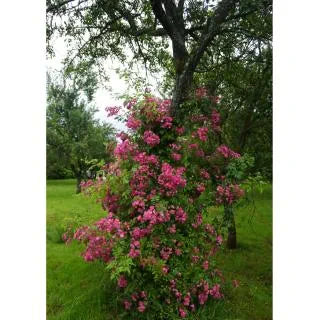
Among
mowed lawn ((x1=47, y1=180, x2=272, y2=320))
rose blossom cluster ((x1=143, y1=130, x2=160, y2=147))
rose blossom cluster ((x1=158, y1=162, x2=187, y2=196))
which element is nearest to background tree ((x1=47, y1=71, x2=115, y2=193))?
mowed lawn ((x1=47, y1=180, x2=272, y2=320))

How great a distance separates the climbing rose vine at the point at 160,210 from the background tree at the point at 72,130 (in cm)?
1096

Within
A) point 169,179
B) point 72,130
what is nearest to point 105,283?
point 169,179

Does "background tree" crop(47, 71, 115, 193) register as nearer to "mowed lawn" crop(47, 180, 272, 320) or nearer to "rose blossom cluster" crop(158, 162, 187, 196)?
"mowed lawn" crop(47, 180, 272, 320)

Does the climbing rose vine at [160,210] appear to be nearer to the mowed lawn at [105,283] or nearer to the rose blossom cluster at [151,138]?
the rose blossom cluster at [151,138]

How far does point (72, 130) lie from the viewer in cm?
1602

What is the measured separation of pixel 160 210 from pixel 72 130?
42.6 ft

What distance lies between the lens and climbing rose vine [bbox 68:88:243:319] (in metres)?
3.68

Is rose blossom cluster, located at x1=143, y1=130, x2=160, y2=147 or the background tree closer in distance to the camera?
rose blossom cluster, located at x1=143, y1=130, x2=160, y2=147

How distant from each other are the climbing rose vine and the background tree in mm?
10957

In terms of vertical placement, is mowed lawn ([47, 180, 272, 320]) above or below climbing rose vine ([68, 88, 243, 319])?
below

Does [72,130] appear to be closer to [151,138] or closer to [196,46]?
[196,46]
